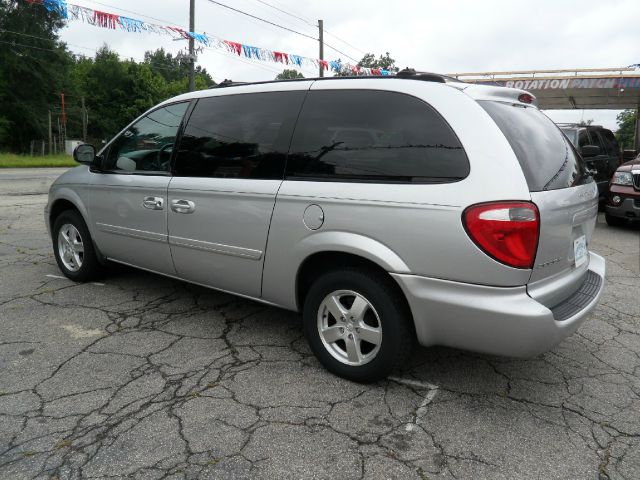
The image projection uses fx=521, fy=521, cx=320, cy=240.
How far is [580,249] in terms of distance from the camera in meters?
3.04

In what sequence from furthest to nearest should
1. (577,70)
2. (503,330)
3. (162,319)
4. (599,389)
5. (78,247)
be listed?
(577,70), (78,247), (162,319), (599,389), (503,330)

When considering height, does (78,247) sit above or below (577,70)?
below

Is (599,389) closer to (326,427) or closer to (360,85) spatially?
(326,427)

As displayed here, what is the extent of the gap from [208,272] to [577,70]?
1790 centimetres

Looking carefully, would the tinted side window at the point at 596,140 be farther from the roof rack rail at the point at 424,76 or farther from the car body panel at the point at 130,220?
the car body panel at the point at 130,220

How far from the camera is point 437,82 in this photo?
2848mm

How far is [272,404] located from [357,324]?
633 mm

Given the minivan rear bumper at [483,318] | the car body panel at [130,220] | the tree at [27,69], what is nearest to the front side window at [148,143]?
the car body panel at [130,220]

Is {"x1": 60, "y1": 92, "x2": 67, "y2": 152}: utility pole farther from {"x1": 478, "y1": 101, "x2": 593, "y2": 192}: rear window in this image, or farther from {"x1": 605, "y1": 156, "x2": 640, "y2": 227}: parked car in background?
{"x1": 478, "y1": 101, "x2": 593, "y2": 192}: rear window

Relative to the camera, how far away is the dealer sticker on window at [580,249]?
2934mm

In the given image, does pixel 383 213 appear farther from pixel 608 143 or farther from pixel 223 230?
pixel 608 143

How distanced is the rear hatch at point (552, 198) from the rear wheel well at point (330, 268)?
70cm

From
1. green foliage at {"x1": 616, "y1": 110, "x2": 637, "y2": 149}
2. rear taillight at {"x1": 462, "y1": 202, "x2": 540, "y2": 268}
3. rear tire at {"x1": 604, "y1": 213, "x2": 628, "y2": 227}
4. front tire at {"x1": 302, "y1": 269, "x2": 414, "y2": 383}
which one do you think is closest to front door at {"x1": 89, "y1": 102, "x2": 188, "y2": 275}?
front tire at {"x1": 302, "y1": 269, "x2": 414, "y2": 383}

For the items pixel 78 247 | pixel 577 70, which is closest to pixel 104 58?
pixel 577 70
